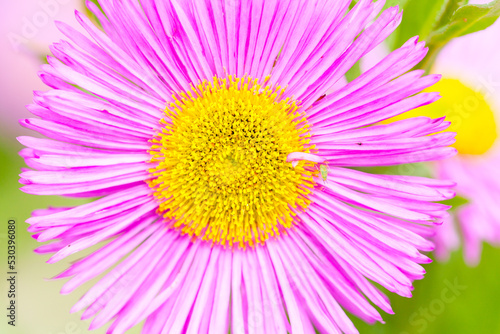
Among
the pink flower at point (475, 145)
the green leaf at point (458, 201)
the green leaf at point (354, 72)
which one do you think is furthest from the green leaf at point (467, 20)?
the pink flower at point (475, 145)

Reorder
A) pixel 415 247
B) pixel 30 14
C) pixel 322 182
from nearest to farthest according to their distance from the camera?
pixel 415 247, pixel 322 182, pixel 30 14

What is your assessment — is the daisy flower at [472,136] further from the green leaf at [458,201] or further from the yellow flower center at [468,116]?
the green leaf at [458,201]

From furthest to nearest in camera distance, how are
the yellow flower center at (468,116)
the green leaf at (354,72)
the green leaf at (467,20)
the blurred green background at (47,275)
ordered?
the yellow flower center at (468,116), the blurred green background at (47,275), the green leaf at (354,72), the green leaf at (467,20)

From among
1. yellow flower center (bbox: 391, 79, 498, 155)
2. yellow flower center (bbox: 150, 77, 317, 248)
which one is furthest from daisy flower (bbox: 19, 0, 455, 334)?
yellow flower center (bbox: 391, 79, 498, 155)

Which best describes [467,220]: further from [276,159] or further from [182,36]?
[182,36]

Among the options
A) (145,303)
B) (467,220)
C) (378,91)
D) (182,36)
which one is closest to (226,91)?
(182,36)

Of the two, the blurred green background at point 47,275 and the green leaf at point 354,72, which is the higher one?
the green leaf at point 354,72

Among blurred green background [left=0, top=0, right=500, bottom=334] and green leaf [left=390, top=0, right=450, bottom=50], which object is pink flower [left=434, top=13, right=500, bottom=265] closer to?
blurred green background [left=0, top=0, right=500, bottom=334]
